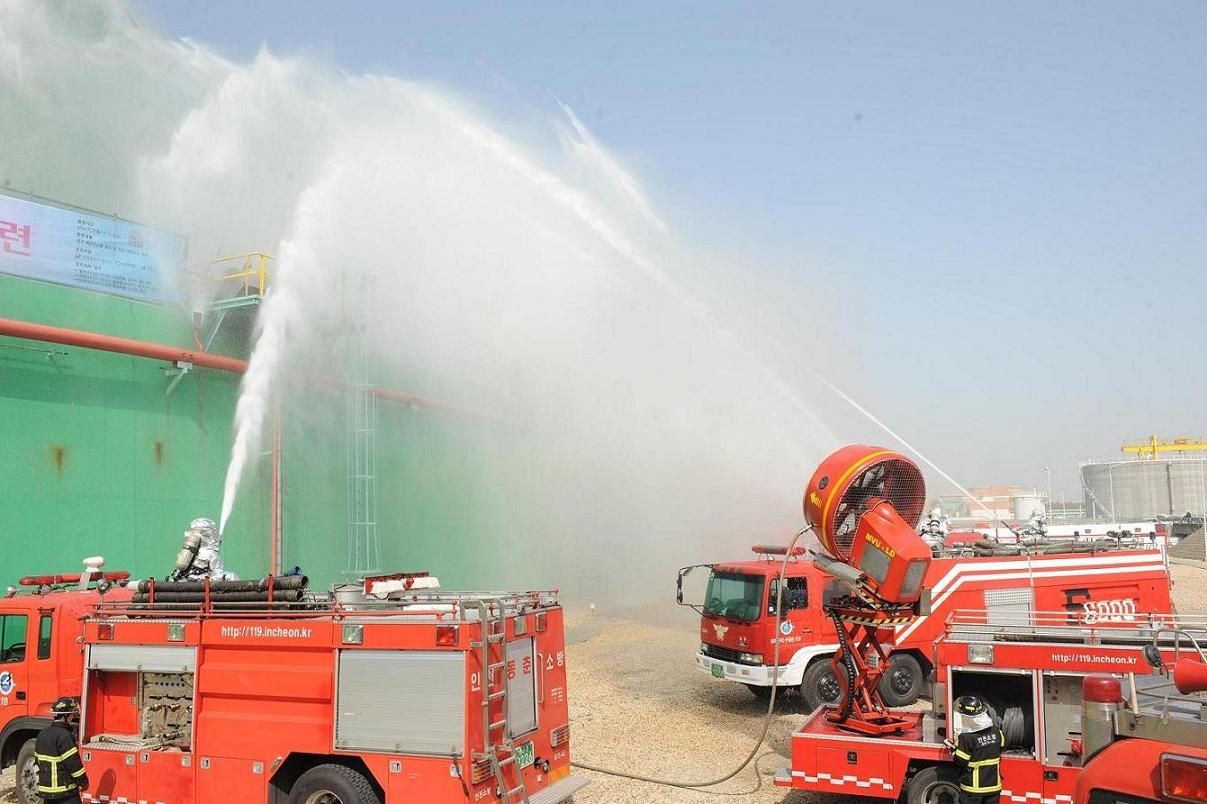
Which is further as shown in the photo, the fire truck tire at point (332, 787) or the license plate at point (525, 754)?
the license plate at point (525, 754)

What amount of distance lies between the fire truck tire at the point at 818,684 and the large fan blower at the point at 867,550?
178 inches

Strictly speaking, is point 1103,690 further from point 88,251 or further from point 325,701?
point 88,251

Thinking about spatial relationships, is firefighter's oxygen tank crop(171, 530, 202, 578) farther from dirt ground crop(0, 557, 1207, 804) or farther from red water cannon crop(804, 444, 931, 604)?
red water cannon crop(804, 444, 931, 604)

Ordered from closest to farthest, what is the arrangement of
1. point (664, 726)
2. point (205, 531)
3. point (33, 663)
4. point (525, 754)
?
point (525, 754) < point (33, 663) < point (205, 531) < point (664, 726)

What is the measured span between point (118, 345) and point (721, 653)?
13144mm

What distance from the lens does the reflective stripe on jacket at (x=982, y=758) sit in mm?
7891

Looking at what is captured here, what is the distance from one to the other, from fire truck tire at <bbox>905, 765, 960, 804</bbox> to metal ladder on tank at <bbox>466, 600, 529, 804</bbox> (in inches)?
150

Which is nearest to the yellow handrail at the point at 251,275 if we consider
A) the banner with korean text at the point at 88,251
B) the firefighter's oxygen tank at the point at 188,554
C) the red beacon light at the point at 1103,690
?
the banner with korean text at the point at 88,251

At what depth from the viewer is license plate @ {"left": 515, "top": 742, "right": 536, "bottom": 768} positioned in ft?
27.4

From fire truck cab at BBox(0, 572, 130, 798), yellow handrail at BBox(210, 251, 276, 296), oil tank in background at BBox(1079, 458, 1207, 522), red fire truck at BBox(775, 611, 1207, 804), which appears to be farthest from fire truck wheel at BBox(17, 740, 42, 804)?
oil tank in background at BBox(1079, 458, 1207, 522)

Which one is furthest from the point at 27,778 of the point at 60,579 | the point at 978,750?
the point at 978,750

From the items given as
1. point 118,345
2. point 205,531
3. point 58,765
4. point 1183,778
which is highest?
point 118,345

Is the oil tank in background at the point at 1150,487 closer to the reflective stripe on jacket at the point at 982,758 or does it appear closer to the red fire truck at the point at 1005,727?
the red fire truck at the point at 1005,727

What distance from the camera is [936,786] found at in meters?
9.05
